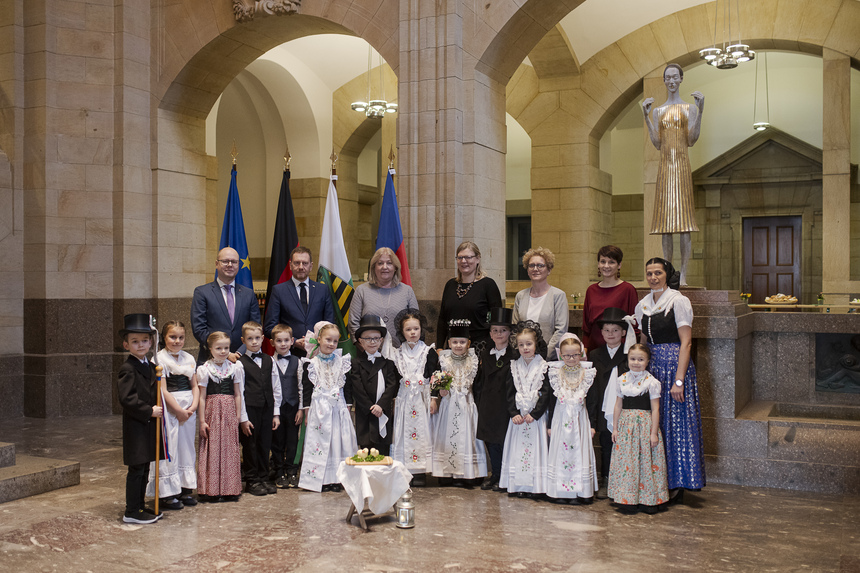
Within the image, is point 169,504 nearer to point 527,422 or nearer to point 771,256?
point 527,422

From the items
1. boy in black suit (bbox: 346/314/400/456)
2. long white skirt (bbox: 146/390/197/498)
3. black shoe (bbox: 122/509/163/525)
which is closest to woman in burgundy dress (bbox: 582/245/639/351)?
boy in black suit (bbox: 346/314/400/456)

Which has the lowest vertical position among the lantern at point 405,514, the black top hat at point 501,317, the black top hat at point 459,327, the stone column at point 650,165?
the lantern at point 405,514

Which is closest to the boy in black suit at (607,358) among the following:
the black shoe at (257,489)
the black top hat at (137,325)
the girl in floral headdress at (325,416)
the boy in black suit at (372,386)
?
the boy in black suit at (372,386)

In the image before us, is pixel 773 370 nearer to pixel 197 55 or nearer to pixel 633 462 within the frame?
pixel 633 462

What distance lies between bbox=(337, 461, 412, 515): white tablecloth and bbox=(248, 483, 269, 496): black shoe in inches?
42.1

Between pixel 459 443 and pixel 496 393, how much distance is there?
1.68ft

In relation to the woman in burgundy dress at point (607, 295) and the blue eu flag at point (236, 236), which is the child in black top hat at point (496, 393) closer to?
the woman in burgundy dress at point (607, 295)

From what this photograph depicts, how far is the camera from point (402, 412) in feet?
20.6

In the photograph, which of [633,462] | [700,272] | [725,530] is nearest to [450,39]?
[633,462]

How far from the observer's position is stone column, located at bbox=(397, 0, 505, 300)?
8016 millimetres

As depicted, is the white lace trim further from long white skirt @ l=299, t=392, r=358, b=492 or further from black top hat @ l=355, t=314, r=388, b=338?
long white skirt @ l=299, t=392, r=358, b=492

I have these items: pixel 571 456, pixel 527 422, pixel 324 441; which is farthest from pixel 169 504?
pixel 571 456

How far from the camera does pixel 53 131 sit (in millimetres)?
9109

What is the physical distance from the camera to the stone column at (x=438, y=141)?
802 centimetres
